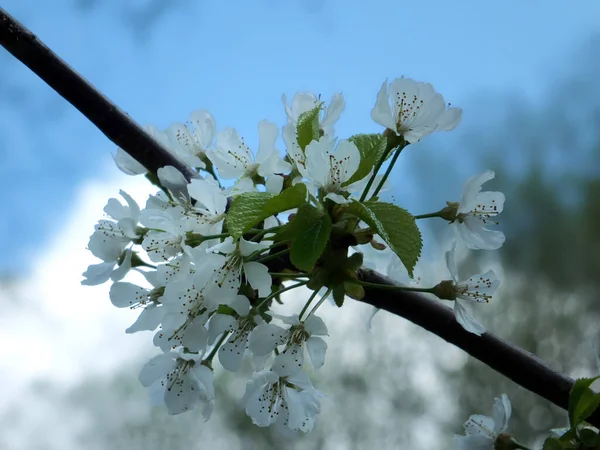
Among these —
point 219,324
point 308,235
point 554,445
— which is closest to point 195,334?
point 219,324

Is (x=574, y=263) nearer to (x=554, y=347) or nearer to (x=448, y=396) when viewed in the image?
(x=554, y=347)

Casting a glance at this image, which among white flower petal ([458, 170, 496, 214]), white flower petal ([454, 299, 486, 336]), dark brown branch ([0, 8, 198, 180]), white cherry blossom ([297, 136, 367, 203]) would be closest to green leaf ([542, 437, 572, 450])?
white flower petal ([454, 299, 486, 336])

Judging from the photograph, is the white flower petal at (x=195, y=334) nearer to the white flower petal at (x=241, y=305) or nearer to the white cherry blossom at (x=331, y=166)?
the white flower petal at (x=241, y=305)

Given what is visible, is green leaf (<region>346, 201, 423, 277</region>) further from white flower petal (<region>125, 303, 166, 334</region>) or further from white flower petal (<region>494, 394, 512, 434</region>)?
white flower petal (<region>494, 394, 512, 434</region>)

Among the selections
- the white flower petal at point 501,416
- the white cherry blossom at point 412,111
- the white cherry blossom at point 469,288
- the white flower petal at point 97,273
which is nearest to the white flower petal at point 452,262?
the white cherry blossom at point 469,288

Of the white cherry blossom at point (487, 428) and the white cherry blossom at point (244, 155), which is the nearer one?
the white cherry blossom at point (244, 155)

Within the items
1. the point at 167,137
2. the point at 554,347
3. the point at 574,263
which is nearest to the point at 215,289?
the point at 167,137
